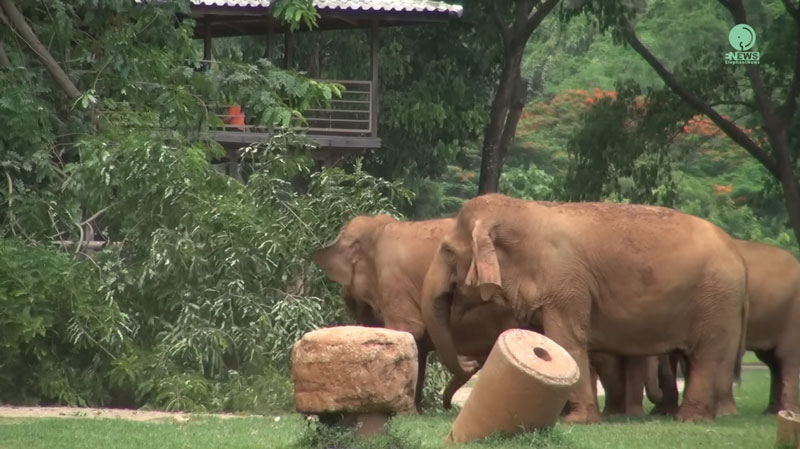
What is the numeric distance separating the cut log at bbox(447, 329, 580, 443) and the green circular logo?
14.9 meters

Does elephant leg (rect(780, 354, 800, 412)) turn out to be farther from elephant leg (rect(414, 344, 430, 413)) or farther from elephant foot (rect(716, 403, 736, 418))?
elephant leg (rect(414, 344, 430, 413))

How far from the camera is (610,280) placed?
15.8m

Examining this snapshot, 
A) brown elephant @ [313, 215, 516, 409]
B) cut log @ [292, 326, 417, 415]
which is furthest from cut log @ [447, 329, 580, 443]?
brown elephant @ [313, 215, 516, 409]

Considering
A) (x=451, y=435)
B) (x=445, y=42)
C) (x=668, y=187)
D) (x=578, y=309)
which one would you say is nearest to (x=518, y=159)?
(x=445, y=42)

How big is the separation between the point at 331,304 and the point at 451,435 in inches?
286

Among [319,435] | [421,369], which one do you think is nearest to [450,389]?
[421,369]

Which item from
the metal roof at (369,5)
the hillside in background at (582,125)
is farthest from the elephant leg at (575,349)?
the hillside in background at (582,125)

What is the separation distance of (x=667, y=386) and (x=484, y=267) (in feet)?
13.2

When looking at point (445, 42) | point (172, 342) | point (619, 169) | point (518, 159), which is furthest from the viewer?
point (518, 159)

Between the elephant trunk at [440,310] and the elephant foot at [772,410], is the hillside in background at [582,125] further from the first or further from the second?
the elephant trunk at [440,310]

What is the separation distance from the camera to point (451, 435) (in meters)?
11.6

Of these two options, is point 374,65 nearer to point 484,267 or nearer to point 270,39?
point 270,39

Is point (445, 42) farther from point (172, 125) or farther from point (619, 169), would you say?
point (172, 125)

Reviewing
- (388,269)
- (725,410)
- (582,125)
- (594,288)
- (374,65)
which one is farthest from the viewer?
(582,125)
